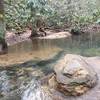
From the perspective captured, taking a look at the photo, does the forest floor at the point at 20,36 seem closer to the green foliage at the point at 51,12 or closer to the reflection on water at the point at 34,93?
the green foliage at the point at 51,12

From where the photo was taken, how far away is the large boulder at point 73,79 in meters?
5.14

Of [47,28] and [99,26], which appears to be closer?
[47,28]

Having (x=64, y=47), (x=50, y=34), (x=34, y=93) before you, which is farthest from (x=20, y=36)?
(x=34, y=93)

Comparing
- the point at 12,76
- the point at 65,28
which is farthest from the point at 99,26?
the point at 12,76

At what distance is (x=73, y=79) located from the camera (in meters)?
5.23

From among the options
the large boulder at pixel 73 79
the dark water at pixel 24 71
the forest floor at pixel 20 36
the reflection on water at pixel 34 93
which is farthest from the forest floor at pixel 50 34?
the large boulder at pixel 73 79

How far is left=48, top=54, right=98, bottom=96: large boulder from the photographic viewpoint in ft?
16.9

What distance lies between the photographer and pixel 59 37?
15.6m

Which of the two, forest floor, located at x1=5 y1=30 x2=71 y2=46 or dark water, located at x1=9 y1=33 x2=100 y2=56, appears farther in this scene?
forest floor, located at x1=5 y1=30 x2=71 y2=46

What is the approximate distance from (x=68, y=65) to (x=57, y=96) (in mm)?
923

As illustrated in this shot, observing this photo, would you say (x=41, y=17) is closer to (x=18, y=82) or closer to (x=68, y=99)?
(x=18, y=82)

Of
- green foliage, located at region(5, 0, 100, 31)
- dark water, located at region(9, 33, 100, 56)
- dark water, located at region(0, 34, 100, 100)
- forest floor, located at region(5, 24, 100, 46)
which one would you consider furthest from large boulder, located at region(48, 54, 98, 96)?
green foliage, located at region(5, 0, 100, 31)

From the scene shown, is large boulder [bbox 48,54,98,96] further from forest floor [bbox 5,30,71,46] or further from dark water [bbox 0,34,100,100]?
forest floor [bbox 5,30,71,46]

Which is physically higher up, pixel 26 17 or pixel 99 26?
pixel 26 17
